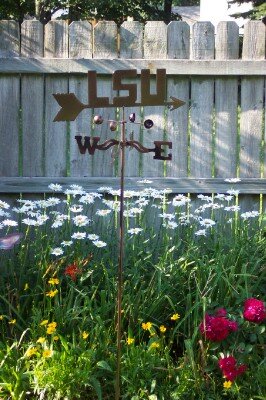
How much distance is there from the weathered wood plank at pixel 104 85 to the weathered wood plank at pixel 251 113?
0.90m

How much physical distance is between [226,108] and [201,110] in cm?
18

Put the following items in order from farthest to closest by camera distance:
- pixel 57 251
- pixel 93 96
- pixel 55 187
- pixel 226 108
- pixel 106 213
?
pixel 226 108 < pixel 55 187 < pixel 106 213 < pixel 57 251 < pixel 93 96

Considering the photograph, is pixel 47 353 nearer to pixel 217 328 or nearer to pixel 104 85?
pixel 217 328

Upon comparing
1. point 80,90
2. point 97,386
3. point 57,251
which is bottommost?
point 97,386

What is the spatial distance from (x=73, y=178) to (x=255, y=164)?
4.20ft

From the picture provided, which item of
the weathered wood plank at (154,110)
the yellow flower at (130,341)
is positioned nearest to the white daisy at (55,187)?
the weathered wood plank at (154,110)

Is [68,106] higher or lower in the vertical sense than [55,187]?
higher

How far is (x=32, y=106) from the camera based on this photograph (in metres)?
4.88

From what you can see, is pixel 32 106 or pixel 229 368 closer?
pixel 229 368

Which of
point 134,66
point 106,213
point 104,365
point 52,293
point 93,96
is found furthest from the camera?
point 134,66

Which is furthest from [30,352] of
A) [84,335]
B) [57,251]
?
[57,251]

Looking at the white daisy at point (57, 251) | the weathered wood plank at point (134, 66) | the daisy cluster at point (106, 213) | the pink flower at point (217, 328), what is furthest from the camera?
the weathered wood plank at point (134, 66)

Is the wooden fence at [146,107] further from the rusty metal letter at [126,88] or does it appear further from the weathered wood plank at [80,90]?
the rusty metal letter at [126,88]

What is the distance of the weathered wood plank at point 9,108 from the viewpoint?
486cm
